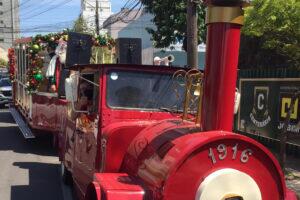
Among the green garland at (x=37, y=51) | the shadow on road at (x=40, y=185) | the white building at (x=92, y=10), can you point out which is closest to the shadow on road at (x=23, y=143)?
the green garland at (x=37, y=51)

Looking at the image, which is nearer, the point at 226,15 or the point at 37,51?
the point at 226,15

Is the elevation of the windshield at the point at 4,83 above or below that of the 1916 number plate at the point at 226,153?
below

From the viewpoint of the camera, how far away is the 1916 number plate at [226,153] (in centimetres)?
370

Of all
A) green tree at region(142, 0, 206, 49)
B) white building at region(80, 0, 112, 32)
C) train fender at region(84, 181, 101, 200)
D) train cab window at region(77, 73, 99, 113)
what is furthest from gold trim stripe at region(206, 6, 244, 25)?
white building at region(80, 0, 112, 32)

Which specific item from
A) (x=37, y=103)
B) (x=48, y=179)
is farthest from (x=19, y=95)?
(x=48, y=179)

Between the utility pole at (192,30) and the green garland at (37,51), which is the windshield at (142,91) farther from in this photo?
the green garland at (37,51)

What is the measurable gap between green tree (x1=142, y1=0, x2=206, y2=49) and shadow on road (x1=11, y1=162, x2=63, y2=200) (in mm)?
8442

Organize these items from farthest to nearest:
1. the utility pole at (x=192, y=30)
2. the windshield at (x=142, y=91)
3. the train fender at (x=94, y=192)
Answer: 1. the utility pole at (x=192, y=30)
2. the windshield at (x=142, y=91)
3. the train fender at (x=94, y=192)

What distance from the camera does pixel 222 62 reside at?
3.84 metres

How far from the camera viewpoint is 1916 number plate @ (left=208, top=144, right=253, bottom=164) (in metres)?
3.70

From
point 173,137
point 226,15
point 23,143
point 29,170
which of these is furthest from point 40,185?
point 226,15

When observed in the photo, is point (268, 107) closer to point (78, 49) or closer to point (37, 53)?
point (78, 49)

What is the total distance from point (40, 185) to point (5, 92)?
18.2 meters

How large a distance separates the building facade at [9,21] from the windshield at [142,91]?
41.8m
